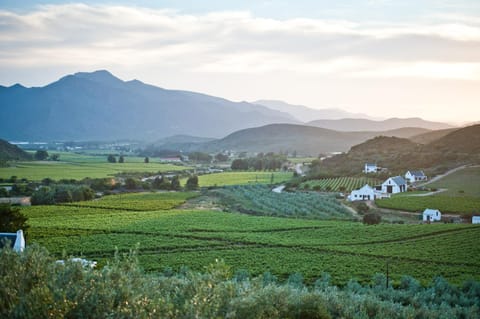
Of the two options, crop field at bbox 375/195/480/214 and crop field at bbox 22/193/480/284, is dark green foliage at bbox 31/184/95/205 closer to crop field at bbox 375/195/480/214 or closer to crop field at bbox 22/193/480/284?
crop field at bbox 22/193/480/284

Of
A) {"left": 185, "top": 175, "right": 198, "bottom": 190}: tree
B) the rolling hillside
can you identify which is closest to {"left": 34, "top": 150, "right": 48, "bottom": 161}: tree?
{"left": 185, "top": 175, "right": 198, "bottom": 190}: tree

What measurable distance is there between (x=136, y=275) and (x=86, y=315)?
1.81m

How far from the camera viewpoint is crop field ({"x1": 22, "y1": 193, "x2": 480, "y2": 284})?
104 feet

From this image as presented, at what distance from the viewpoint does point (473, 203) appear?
5606 centimetres

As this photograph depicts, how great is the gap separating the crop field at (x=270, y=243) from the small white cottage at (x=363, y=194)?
54.2 ft

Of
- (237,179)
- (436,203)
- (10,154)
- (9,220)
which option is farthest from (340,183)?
(10,154)

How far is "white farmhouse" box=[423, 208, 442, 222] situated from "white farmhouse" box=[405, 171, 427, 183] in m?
26.1

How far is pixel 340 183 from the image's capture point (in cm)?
8325

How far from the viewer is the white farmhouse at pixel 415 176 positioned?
77.6 meters

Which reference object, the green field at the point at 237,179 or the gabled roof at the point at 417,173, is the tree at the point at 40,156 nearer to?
the green field at the point at 237,179

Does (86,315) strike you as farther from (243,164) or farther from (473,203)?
(243,164)

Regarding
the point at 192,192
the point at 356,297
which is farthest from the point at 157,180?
the point at 356,297

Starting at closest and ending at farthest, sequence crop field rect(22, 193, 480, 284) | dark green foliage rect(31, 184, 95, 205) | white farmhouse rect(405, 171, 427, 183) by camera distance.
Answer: crop field rect(22, 193, 480, 284), dark green foliage rect(31, 184, 95, 205), white farmhouse rect(405, 171, 427, 183)

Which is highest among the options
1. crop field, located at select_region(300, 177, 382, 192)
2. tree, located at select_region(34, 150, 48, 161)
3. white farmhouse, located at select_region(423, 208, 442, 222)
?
tree, located at select_region(34, 150, 48, 161)
